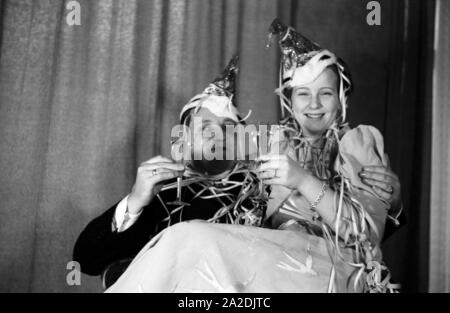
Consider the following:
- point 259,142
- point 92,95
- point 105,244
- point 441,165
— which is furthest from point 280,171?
point 441,165

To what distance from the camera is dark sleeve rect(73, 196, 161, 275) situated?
4.24ft

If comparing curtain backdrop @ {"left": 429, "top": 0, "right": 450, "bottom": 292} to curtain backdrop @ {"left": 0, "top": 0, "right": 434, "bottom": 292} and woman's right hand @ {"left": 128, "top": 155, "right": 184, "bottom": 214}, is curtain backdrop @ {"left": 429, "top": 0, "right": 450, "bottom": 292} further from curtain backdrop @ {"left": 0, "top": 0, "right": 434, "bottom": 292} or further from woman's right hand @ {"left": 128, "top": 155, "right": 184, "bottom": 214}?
woman's right hand @ {"left": 128, "top": 155, "right": 184, "bottom": 214}

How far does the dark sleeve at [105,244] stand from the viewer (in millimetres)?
1291

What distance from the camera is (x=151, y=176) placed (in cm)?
116

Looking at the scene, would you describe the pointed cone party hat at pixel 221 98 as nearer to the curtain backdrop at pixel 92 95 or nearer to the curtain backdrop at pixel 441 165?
the curtain backdrop at pixel 92 95

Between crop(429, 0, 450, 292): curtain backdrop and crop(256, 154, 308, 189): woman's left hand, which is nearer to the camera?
crop(256, 154, 308, 189): woman's left hand

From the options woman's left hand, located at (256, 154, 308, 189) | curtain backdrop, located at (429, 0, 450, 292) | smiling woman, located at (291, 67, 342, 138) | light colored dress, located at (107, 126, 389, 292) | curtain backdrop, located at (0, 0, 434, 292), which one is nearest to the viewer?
light colored dress, located at (107, 126, 389, 292)

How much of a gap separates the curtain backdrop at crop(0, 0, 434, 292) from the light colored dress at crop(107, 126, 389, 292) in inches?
30.6

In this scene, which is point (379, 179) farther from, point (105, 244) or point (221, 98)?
point (105, 244)

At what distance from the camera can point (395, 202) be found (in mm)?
1300

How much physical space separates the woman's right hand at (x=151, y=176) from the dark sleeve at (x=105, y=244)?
0.28 feet

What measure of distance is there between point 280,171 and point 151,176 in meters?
0.27

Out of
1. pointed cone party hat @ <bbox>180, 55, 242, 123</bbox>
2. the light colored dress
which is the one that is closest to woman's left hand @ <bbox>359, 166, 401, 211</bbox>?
the light colored dress

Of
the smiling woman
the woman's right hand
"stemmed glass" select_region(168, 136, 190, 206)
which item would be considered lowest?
the woman's right hand
